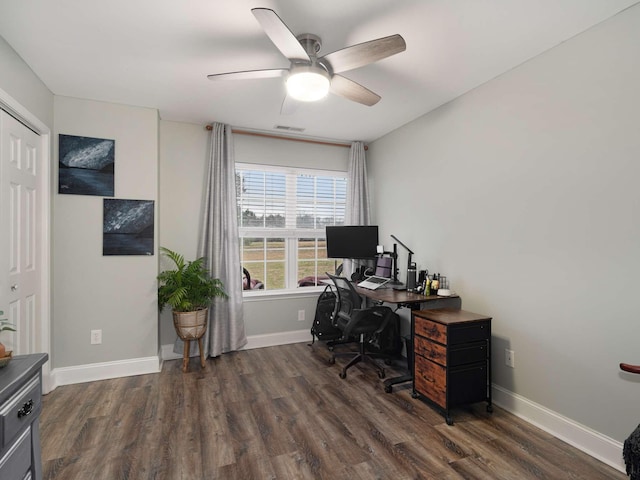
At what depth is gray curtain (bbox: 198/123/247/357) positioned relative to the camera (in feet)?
11.9

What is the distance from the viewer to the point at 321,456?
2.02m

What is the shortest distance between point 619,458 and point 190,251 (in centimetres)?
380

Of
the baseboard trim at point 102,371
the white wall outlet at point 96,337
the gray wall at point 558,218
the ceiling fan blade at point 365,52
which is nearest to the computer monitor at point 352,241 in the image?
the gray wall at point 558,218

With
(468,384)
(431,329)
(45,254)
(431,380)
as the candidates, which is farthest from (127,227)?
(468,384)

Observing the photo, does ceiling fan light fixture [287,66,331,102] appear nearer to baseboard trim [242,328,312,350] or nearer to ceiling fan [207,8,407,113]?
ceiling fan [207,8,407,113]

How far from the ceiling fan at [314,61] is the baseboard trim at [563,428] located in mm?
2509

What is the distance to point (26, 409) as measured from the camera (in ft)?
3.98

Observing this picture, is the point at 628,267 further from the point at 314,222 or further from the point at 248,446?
the point at 314,222

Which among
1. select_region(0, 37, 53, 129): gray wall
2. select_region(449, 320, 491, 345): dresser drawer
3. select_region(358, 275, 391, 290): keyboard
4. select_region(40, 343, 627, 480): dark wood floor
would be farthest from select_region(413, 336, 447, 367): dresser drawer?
select_region(0, 37, 53, 129): gray wall

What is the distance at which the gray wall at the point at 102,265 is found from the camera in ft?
9.78

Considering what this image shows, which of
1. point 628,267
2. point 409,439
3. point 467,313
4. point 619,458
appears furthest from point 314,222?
point 619,458

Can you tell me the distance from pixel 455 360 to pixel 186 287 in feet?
8.15

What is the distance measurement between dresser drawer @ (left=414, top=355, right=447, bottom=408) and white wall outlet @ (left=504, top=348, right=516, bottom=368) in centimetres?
57

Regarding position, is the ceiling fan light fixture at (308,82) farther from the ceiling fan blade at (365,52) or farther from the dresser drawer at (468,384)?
the dresser drawer at (468,384)
